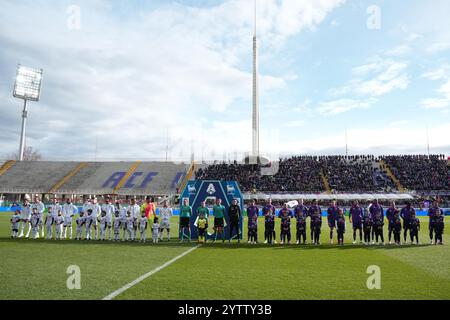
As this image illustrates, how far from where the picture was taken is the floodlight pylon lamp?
52.4m

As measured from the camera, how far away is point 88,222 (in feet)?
52.6

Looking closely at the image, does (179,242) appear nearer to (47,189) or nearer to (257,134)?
(257,134)

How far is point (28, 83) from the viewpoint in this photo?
53.3 meters

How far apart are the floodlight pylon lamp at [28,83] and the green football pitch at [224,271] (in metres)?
46.6

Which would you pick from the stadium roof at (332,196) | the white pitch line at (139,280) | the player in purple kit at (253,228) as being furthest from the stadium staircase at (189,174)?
the white pitch line at (139,280)

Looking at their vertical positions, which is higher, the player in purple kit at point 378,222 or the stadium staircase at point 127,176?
the stadium staircase at point 127,176

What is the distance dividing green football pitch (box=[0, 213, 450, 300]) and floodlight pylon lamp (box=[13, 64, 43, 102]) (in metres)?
46.6

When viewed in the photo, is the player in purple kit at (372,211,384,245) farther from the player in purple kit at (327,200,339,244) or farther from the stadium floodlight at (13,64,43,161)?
the stadium floodlight at (13,64,43,161)

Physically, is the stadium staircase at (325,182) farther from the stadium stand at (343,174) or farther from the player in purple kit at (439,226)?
the player in purple kit at (439,226)

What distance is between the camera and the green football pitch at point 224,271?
690 centimetres

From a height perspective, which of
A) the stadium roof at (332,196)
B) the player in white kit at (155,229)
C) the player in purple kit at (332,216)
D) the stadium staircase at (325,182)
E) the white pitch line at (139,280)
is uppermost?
the stadium staircase at (325,182)

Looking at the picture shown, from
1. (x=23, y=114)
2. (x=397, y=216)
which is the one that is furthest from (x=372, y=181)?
(x=23, y=114)

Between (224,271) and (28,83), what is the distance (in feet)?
183
